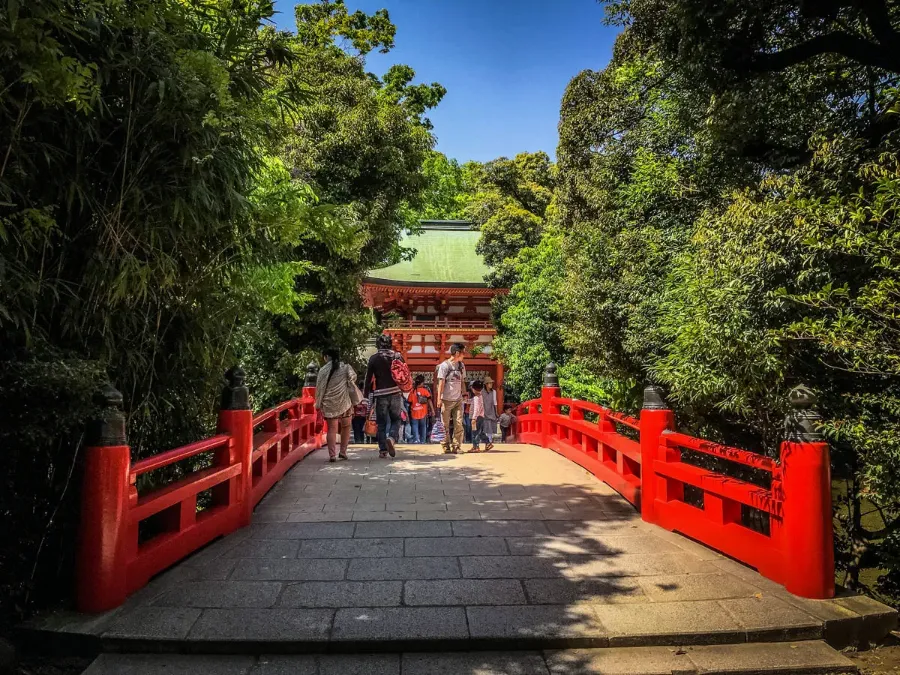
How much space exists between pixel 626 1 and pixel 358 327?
7.11 metres

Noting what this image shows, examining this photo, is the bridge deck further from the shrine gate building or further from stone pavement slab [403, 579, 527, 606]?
the shrine gate building

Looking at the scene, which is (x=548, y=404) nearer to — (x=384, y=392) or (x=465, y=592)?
(x=384, y=392)

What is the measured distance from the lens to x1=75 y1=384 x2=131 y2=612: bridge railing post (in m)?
3.07

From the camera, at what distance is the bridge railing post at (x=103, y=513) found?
10.1 feet

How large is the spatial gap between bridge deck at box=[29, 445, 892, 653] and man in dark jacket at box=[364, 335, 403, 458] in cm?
237

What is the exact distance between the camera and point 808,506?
3326 millimetres

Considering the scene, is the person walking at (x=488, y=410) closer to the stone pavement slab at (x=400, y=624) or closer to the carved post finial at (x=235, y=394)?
the carved post finial at (x=235, y=394)

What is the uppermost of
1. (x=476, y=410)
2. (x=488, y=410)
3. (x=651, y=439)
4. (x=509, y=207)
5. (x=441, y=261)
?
(x=509, y=207)

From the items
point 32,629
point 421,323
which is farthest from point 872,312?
point 421,323

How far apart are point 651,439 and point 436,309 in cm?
1704

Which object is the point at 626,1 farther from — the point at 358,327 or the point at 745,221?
the point at 358,327

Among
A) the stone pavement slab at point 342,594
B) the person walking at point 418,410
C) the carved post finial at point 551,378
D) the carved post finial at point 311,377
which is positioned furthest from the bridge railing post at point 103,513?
the person walking at point 418,410

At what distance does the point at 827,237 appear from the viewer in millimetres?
3309

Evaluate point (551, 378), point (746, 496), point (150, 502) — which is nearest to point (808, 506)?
point (746, 496)
